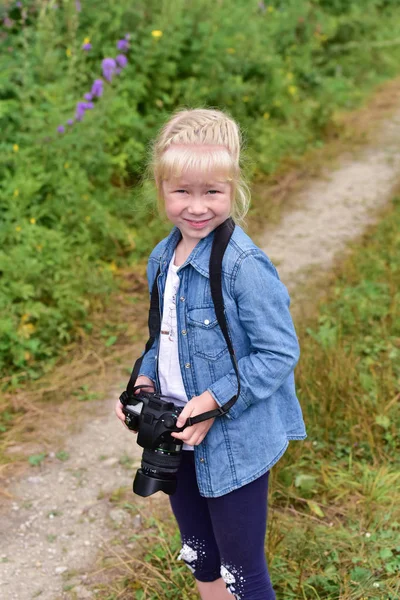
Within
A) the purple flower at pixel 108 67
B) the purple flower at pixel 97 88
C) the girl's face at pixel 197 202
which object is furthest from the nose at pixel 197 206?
the purple flower at pixel 108 67

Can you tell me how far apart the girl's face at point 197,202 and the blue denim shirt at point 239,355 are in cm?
5

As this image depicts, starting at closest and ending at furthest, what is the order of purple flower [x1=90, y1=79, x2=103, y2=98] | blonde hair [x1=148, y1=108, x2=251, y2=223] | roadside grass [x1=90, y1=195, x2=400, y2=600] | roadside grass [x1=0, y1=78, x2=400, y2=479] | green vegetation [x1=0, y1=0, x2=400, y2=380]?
blonde hair [x1=148, y1=108, x2=251, y2=223]
roadside grass [x1=90, y1=195, x2=400, y2=600]
roadside grass [x1=0, y1=78, x2=400, y2=479]
green vegetation [x1=0, y1=0, x2=400, y2=380]
purple flower [x1=90, y1=79, x2=103, y2=98]

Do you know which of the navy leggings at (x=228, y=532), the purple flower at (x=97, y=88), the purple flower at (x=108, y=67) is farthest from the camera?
the purple flower at (x=108, y=67)

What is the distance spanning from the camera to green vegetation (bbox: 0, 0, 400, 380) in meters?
4.73

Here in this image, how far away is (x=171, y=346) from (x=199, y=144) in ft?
1.98

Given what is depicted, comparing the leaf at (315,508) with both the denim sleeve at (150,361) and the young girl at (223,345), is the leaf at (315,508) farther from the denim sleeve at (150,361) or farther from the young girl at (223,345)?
the denim sleeve at (150,361)

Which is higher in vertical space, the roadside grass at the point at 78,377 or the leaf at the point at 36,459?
the roadside grass at the point at 78,377

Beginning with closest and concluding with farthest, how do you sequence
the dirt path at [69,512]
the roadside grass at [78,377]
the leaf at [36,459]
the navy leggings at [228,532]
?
the navy leggings at [228,532], the dirt path at [69,512], the leaf at [36,459], the roadside grass at [78,377]

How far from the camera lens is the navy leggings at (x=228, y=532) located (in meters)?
2.17

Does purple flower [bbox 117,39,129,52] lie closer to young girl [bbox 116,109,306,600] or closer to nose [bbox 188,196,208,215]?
young girl [bbox 116,109,306,600]

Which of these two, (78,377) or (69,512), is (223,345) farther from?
(78,377)

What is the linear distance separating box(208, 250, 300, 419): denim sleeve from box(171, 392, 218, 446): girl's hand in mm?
25

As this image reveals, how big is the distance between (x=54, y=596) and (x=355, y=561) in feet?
4.04

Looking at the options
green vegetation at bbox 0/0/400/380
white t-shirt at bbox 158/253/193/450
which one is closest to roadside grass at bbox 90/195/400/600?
white t-shirt at bbox 158/253/193/450
